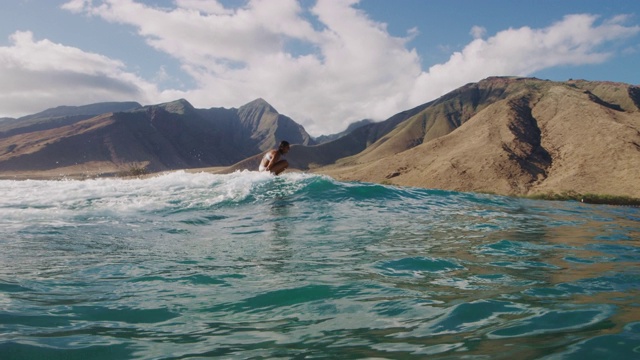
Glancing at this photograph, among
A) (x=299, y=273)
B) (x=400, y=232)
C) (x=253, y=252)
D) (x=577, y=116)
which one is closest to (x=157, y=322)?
(x=299, y=273)

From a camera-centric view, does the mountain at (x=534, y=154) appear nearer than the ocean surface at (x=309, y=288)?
No

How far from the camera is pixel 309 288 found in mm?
4910

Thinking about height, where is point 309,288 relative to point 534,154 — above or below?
below

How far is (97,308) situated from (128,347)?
1.24 metres

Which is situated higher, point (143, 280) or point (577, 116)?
point (577, 116)

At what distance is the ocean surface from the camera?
10.7ft

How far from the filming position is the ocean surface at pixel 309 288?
3252mm

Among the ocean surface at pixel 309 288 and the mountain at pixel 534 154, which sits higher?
the mountain at pixel 534 154

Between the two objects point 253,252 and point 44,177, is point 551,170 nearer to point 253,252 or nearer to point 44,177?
point 253,252

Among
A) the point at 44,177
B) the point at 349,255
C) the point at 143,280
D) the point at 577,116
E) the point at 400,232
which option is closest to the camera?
the point at 143,280

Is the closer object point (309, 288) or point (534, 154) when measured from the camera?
point (309, 288)

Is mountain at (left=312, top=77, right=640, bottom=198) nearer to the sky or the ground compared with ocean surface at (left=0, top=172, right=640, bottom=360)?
nearer to the sky

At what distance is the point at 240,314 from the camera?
13.6 ft

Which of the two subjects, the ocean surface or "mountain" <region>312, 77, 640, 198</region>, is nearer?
the ocean surface
